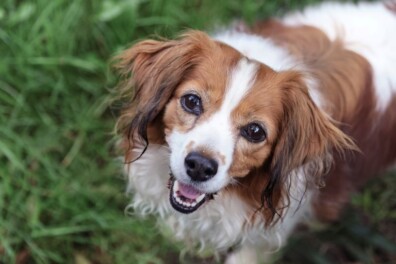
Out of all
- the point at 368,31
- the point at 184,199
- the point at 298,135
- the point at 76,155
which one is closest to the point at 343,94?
the point at 368,31

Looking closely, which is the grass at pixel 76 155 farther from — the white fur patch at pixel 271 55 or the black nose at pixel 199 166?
the black nose at pixel 199 166

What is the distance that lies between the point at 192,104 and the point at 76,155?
55.7 inches

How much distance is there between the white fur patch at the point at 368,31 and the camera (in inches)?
128

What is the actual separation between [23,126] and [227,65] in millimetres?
1653

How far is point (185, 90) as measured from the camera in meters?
2.63

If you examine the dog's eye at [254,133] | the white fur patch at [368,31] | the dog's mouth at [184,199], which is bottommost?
the dog's mouth at [184,199]

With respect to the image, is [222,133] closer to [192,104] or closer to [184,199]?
[192,104]

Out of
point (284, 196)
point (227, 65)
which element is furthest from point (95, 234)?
point (227, 65)

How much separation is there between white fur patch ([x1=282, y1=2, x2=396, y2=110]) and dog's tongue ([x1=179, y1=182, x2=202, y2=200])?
107 centimetres

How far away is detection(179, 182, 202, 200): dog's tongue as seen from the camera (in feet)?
8.99

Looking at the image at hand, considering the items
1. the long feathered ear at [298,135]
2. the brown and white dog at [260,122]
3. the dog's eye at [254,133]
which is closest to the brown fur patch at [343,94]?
the brown and white dog at [260,122]

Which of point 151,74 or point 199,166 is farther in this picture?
point 151,74

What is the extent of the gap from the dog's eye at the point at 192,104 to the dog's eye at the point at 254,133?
185 mm

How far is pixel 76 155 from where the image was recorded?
383cm
